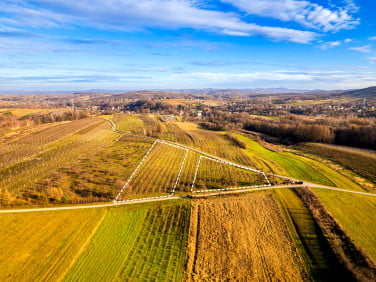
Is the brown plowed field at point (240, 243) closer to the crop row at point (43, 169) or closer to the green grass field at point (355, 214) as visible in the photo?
the green grass field at point (355, 214)

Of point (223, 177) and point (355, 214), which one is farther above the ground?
point (223, 177)

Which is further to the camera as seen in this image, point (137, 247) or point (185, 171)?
point (185, 171)

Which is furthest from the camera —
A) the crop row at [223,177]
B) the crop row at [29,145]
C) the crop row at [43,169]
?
the crop row at [29,145]

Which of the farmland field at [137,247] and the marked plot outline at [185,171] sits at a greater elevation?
the marked plot outline at [185,171]

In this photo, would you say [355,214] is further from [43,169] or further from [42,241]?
[43,169]

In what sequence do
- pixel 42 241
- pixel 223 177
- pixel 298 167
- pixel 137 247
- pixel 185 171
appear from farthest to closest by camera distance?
pixel 298 167
pixel 185 171
pixel 223 177
pixel 42 241
pixel 137 247

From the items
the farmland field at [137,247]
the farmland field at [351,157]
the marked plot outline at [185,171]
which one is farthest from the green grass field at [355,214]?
the farmland field at [137,247]

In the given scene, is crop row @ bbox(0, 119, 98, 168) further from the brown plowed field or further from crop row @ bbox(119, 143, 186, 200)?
the brown plowed field

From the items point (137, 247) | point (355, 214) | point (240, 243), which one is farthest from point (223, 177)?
point (137, 247)
